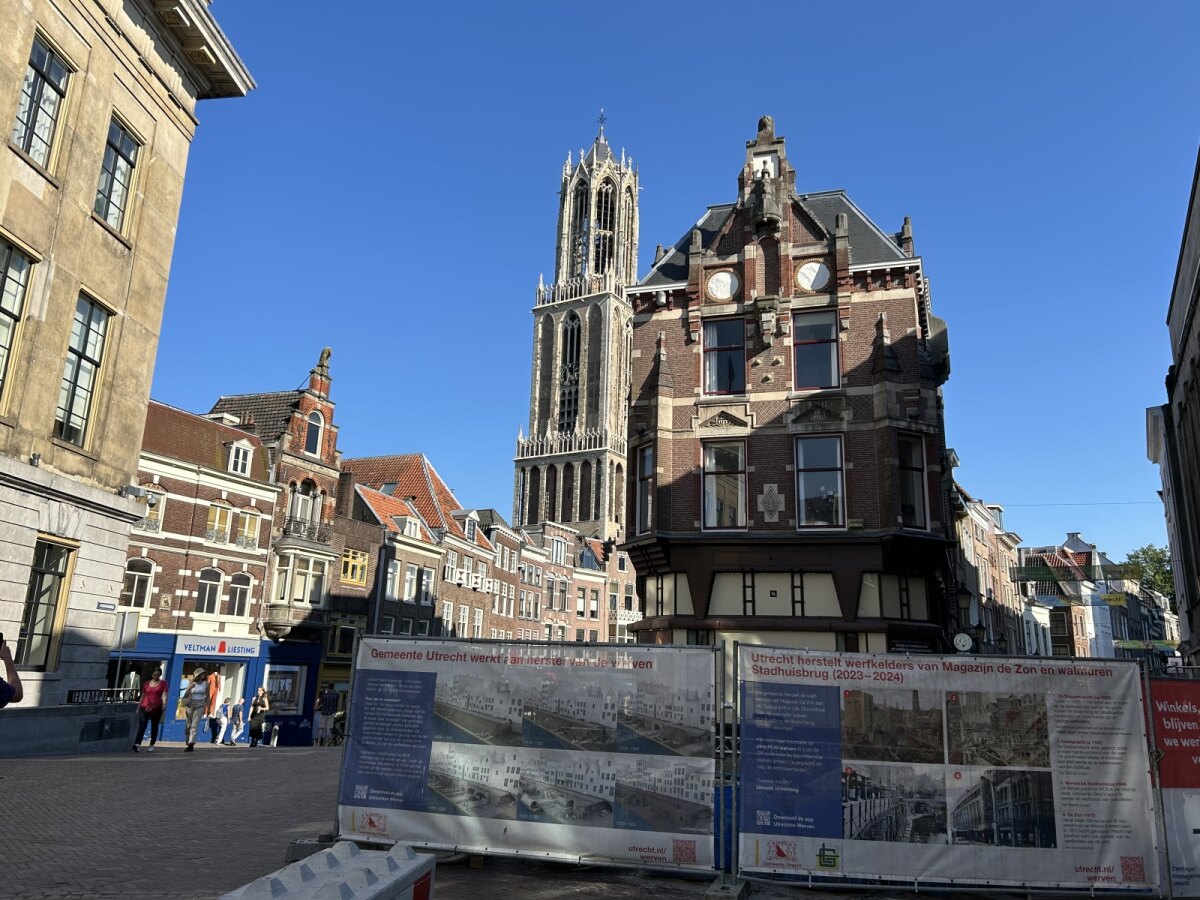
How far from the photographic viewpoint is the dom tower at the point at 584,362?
98.9 m

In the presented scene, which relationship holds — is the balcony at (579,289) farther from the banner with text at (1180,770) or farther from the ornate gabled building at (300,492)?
the banner with text at (1180,770)

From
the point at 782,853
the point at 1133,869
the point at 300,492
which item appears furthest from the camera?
the point at 300,492

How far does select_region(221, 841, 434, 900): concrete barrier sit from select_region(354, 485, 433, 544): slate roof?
41452 mm

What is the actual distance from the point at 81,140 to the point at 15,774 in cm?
1167

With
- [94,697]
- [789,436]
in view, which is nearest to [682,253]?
[789,436]

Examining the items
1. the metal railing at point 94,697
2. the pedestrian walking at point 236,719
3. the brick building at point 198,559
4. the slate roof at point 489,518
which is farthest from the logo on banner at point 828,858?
the slate roof at point 489,518

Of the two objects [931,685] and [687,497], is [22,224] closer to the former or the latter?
[687,497]

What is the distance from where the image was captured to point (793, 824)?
7.80 metres

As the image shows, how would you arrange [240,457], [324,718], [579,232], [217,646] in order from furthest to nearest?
[579,232], [240,457], [217,646], [324,718]

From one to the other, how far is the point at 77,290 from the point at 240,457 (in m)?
20.7

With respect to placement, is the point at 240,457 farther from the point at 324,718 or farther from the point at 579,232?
the point at 579,232

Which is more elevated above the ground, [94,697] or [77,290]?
[77,290]

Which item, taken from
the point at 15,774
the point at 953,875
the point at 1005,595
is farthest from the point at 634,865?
the point at 1005,595

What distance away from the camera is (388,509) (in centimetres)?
4781
